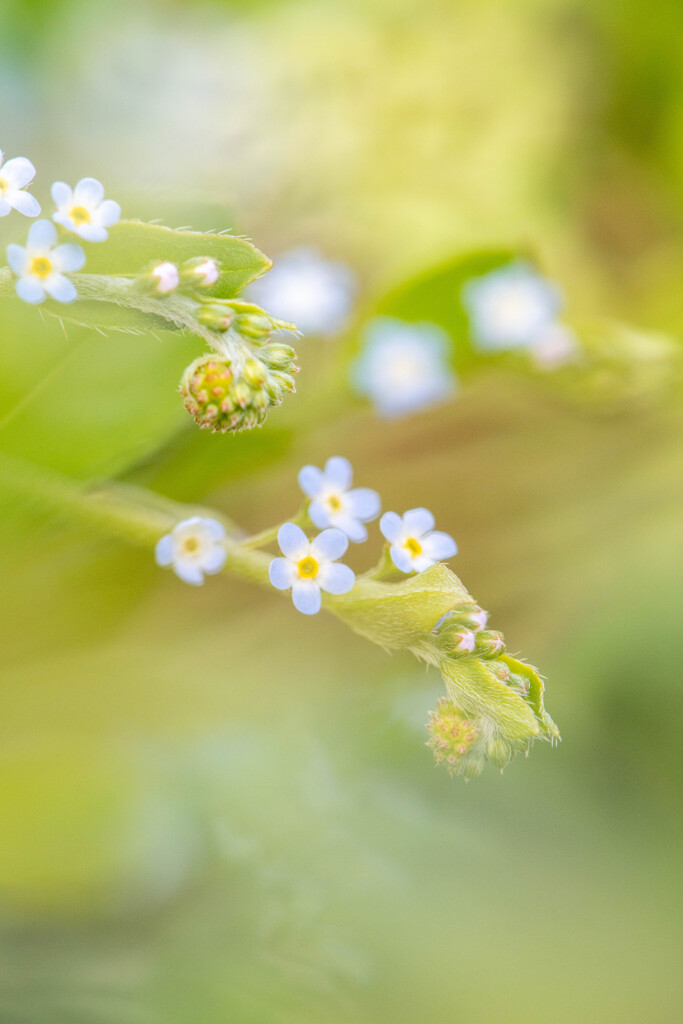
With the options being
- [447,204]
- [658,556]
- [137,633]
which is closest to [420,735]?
[137,633]

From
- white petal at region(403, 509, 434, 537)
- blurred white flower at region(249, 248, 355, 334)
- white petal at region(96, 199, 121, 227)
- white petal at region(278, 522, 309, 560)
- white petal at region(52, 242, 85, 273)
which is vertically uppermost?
blurred white flower at region(249, 248, 355, 334)

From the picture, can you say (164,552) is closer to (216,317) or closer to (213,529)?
(213,529)

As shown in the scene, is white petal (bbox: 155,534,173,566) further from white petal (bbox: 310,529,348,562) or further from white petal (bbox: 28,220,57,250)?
white petal (bbox: 28,220,57,250)

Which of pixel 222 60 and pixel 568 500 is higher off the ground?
pixel 222 60

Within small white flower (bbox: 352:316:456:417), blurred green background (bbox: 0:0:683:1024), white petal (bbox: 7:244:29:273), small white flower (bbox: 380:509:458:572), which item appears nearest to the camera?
white petal (bbox: 7:244:29:273)

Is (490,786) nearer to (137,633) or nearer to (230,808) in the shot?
(230,808)

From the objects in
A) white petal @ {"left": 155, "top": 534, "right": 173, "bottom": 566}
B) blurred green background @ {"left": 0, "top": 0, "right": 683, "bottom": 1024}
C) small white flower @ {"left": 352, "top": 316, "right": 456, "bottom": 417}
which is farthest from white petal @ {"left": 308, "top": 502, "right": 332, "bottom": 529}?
small white flower @ {"left": 352, "top": 316, "right": 456, "bottom": 417}

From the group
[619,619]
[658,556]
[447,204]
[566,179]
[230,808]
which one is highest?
[566,179]
